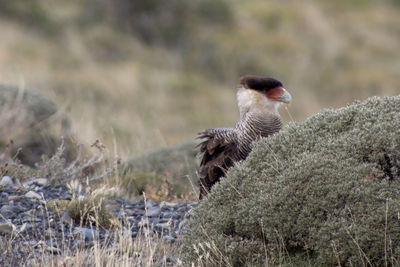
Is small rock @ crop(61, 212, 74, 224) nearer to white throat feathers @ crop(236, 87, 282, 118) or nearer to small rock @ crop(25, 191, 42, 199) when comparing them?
small rock @ crop(25, 191, 42, 199)

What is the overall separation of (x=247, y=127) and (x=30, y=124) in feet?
13.3

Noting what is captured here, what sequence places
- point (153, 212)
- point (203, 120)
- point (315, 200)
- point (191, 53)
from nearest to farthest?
1. point (315, 200)
2. point (153, 212)
3. point (203, 120)
4. point (191, 53)

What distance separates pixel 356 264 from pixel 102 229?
261 centimetres

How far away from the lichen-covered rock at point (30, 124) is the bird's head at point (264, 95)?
327 centimetres

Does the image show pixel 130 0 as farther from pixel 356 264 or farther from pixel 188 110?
pixel 356 264

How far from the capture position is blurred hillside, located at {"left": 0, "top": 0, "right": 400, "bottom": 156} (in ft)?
58.1

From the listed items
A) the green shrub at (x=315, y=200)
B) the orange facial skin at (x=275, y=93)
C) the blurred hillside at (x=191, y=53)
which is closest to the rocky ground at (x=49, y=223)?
the green shrub at (x=315, y=200)

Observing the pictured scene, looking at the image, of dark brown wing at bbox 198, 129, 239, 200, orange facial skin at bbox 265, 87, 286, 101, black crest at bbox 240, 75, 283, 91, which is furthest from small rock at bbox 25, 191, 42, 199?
orange facial skin at bbox 265, 87, 286, 101

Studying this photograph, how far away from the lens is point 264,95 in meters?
5.94

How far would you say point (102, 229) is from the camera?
221 inches

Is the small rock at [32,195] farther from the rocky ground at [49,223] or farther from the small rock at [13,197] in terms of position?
the small rock at [13,197]

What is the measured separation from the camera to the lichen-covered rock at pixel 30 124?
27.7 ft

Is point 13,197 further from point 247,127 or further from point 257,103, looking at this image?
point 257,103

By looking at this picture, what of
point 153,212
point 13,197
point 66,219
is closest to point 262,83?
point 153,212
